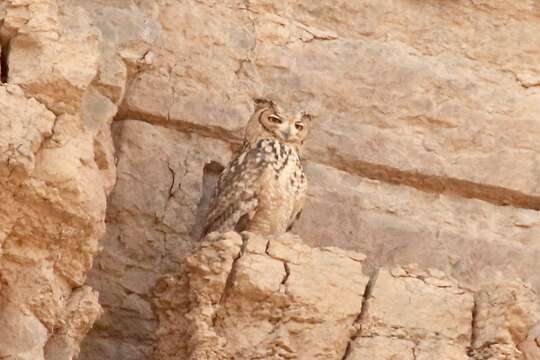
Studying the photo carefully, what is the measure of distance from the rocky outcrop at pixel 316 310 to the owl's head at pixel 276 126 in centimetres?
85

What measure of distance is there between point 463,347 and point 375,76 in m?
1.89

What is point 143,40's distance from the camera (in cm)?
878

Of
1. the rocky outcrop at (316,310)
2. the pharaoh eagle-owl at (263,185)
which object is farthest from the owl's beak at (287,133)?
the rocky outcrop at (316,310)

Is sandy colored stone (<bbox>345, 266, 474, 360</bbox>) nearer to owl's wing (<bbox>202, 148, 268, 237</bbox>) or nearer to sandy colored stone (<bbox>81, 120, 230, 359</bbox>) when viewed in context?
owl's wing (<bbox>202, 148, 268, 237</bbox>)

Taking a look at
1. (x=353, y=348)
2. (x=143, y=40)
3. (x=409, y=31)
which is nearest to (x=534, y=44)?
(x=409, y=31)

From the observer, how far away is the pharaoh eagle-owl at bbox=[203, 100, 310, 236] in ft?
26.5

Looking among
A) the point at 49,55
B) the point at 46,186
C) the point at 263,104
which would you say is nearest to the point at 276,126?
the point at 263,104

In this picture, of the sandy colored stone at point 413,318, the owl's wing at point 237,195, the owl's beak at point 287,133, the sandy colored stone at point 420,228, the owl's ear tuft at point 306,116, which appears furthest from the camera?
the sandy colored stone at point 420,228

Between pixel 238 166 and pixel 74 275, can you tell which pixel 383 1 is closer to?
pixel 238 166

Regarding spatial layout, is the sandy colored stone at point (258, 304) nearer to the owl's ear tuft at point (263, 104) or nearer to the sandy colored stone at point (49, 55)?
the sandy colored stone at point (49, 55)

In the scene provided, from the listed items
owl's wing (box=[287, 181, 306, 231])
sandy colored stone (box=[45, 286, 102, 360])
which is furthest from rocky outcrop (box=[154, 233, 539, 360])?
owl's wing (box=[287, 181, 306, 231])

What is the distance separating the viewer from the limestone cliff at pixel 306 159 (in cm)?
740

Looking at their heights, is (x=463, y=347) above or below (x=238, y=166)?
below

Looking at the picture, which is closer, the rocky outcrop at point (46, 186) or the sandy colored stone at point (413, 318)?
the rocky outcrop at point (46, 186)
